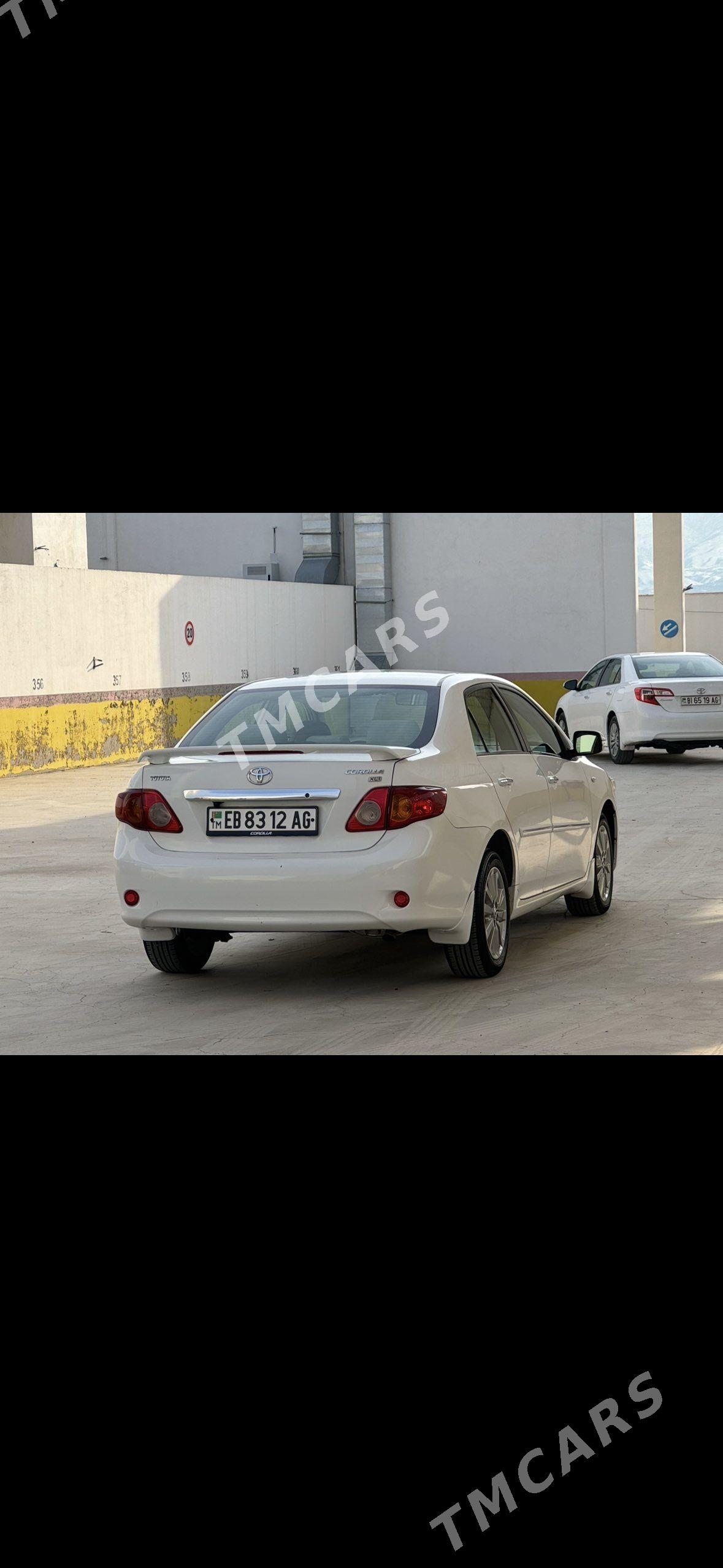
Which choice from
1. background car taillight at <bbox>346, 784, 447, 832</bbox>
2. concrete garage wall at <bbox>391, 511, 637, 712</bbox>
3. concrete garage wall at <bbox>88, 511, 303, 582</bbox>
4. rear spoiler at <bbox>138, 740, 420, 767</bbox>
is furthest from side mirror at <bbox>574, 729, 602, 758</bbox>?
concrete garage wall at <bbox>88, 511, 303, 582</bbox>

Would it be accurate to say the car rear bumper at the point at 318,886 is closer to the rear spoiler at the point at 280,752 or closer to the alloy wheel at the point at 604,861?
the rear spoiler at the point at 280,752

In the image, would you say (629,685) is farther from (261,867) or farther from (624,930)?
(261,867)

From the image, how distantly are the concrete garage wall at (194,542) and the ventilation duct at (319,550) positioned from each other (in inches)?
22.4

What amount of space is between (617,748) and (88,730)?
22.4 feet

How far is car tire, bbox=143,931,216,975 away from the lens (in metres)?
8.57

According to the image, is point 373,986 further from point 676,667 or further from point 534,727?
point 676,667

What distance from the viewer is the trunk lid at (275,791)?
7.67m

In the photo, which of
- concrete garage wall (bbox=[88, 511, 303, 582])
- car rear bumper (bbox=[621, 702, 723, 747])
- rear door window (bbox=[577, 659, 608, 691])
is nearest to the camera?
car rear bumper (bbox=[621, 702, 723, 747])

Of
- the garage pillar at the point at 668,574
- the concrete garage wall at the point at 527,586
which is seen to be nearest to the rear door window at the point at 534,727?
the concrete garage wall at the point at 527,586

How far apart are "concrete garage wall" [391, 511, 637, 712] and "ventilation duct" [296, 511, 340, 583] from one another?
1196 mm

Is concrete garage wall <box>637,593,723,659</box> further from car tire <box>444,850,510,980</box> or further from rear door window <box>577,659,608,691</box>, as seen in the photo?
car tire <box>444,850,510,980</box>
